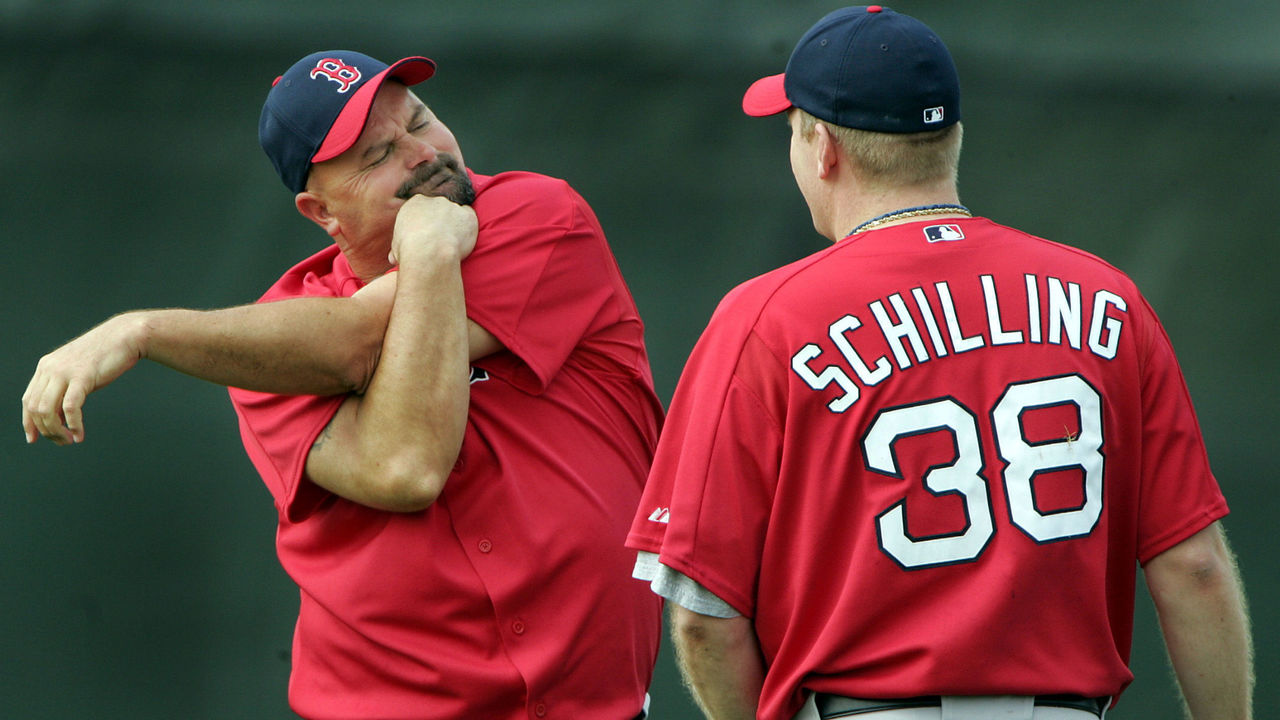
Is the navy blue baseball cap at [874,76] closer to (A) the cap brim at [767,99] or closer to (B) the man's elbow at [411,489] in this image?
(A) the cap brim at [767,99]

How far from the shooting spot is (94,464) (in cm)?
334

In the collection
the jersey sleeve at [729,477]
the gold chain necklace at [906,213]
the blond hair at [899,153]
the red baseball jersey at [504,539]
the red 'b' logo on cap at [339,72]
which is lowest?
the red baseball jersey at [504,539]

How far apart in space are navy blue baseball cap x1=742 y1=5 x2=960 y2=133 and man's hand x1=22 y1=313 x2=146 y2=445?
0.98m

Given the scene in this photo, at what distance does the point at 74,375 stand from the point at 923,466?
3.66 feet

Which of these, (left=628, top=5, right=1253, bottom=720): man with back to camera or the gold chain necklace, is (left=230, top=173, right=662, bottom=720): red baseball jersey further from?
the gold chain necklace

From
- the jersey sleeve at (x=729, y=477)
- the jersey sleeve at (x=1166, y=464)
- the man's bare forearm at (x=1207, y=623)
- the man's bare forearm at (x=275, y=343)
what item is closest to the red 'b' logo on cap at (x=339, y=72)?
the man's bare forearm at (x=275, y=343)

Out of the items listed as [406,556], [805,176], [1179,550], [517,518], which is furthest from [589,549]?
[1179,550]

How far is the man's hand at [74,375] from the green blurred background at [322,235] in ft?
5.04

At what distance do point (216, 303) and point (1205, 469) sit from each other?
2.52 meters

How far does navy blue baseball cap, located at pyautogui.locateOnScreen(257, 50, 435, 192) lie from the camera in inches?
83.2

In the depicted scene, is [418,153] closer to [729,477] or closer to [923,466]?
[729,477]

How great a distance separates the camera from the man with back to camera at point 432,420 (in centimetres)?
195

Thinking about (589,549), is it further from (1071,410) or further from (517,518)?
(1071,410)

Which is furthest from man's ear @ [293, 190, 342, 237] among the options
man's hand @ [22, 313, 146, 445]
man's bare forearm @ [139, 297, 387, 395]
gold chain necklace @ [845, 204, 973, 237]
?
gold chain necklace @ [845, 204, 973, 237]
